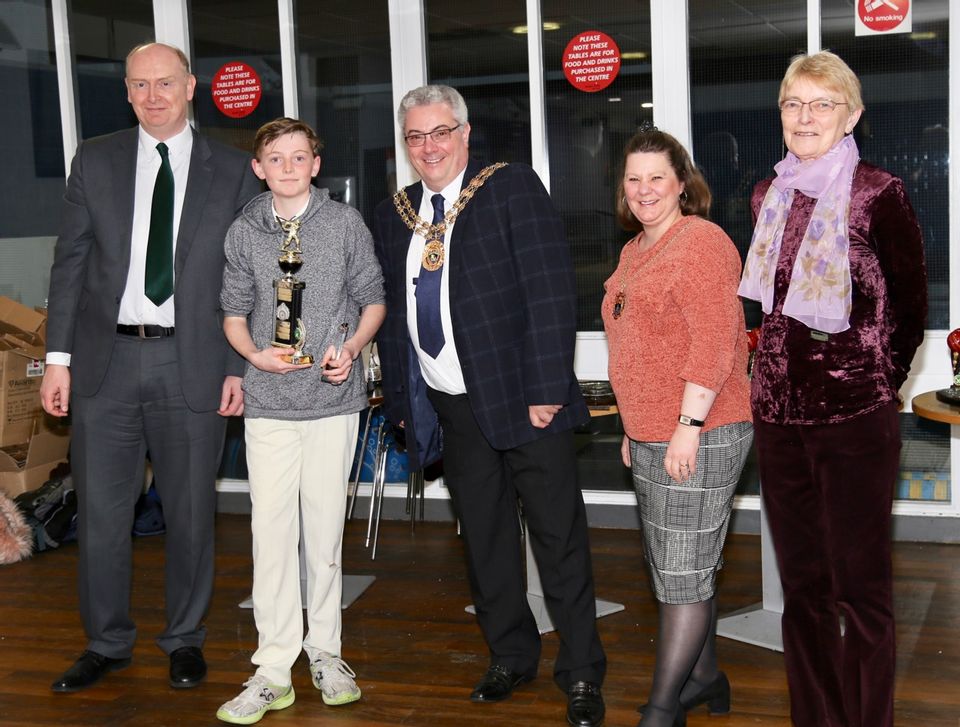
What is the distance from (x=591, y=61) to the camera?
5.19 m

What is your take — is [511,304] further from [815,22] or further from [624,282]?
[815,22]

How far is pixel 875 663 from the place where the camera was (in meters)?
2.64

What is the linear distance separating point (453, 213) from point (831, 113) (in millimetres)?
1091

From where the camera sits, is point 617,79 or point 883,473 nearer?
point 883,473

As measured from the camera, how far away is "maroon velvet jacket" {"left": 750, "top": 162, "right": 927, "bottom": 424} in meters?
2.50

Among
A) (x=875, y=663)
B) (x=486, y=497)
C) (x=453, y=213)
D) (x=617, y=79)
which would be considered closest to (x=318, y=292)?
(x=453, y=213)

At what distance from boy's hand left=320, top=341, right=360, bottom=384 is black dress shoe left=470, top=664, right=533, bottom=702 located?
1.02m

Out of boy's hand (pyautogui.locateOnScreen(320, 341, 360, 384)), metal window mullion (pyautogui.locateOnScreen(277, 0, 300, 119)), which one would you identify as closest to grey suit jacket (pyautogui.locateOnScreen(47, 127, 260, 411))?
boy's hand (pyautogui.locateOnScreen(320, 341, 360, 384))

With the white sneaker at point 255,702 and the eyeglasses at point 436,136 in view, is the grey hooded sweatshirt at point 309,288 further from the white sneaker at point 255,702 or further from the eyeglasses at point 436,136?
the white sneaker at point 255,702

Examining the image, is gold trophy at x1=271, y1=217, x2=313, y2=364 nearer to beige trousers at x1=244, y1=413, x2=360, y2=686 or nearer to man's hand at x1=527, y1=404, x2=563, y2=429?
beige trousers at x1=244, y1=413, x2=360, y2=686

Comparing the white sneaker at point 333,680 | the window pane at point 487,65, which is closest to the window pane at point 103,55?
the window pane at point 487,65

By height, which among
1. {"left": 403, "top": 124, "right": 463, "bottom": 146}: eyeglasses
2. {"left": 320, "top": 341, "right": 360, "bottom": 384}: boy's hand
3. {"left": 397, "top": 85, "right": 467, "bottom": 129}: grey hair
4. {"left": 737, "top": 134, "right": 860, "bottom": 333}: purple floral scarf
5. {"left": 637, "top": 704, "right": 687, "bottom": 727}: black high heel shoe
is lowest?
{"left": 637, "top": 704, "right": 687, "bottom": 727}: black high heel shoe

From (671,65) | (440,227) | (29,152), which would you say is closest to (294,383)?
(440,227)

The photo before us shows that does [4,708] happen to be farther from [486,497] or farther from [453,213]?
[453,213]
